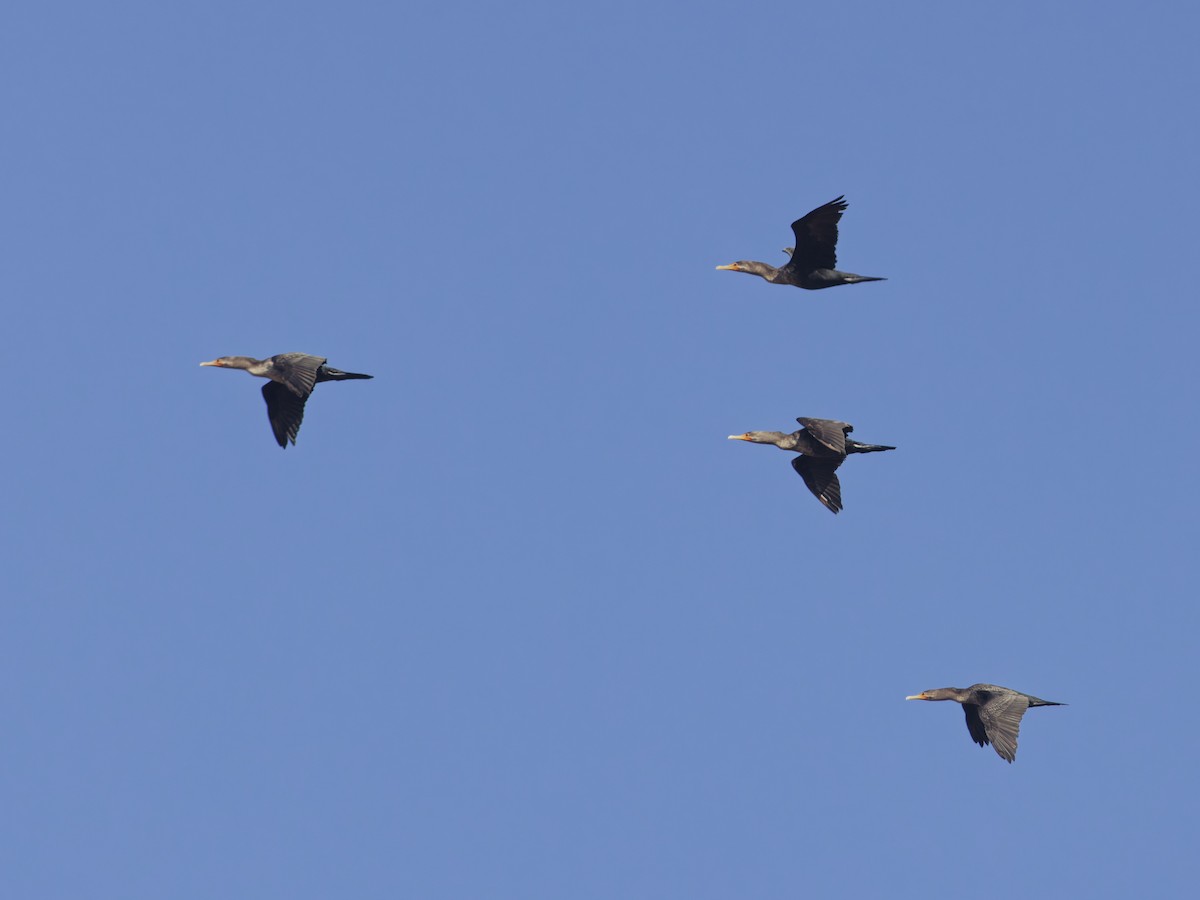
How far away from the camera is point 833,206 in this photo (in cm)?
4950

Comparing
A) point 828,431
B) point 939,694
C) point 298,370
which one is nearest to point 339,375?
point 298,370

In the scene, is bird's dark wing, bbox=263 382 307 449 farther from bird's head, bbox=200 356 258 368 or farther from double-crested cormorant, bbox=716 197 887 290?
double-crested cormorant, bbox=716 197 887 290

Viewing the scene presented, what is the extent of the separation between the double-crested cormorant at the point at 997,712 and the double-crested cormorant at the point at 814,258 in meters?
10.6

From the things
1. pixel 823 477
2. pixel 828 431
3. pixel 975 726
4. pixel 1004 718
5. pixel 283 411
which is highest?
pixel 828 431

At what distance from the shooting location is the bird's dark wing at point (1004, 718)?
4797 cm

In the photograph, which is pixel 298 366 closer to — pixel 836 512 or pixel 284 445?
pixel 284 445

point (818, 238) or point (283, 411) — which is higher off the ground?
point (818, 238)

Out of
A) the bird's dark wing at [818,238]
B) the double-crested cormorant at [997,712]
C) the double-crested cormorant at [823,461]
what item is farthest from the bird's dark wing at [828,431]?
the double-crested cormorant at [997,712]

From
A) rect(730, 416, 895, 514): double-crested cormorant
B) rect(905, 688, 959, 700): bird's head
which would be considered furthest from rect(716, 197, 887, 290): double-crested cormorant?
rect(905, 688, 959, 700): bird's head

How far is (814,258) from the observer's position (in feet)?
168

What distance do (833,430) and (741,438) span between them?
13.1 feet

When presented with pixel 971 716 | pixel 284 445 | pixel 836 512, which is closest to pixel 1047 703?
pixel 971 716

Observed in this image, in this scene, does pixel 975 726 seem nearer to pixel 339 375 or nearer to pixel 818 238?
pixel 818 238

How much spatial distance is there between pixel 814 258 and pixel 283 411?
13.9m
